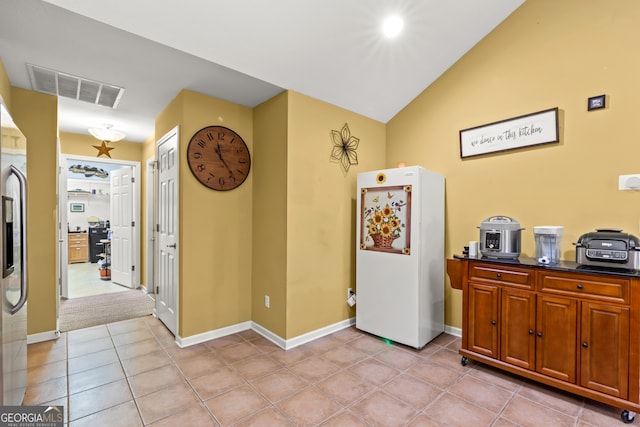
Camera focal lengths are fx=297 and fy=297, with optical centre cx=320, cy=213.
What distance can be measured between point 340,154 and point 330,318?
1806mm

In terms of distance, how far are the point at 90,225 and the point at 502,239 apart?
10109 mm

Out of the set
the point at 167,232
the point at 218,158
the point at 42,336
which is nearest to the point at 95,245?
the point at 42,336

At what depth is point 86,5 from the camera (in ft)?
5.99

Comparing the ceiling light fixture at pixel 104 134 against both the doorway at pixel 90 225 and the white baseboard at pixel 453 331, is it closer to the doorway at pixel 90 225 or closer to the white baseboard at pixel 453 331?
the doorway at pixel 90 225

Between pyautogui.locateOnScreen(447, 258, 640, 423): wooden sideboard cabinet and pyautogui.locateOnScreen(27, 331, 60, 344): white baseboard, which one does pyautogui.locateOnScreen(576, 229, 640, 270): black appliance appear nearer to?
pyautogui.locateOnScreen(447, 258, 640, 423): wooden sideboard cabinet

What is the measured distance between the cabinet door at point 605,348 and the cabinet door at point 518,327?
29 cm

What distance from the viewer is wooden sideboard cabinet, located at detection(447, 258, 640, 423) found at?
1.84m

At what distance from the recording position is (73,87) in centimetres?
288

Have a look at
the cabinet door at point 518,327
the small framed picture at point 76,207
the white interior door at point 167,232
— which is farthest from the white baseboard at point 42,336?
the small framed picture at point 76,207

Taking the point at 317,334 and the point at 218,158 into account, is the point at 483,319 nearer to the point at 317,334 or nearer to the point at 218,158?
the point at 317,334

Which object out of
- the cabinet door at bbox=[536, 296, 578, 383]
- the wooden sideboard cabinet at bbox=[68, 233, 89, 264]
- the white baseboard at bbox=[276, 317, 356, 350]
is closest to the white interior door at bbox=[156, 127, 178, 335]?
the white baseboard at bbox=[276, 317, 356, 350]

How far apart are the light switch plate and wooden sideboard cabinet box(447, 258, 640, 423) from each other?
0.69m

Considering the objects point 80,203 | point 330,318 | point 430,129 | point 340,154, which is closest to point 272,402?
point 330,318

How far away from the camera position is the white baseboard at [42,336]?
292 centimetres
